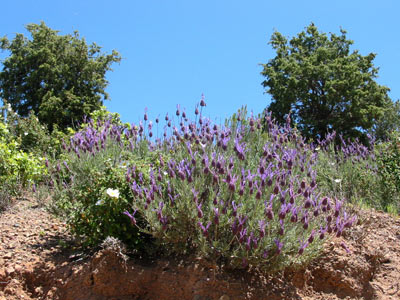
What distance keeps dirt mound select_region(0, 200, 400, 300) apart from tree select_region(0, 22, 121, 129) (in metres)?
18.7

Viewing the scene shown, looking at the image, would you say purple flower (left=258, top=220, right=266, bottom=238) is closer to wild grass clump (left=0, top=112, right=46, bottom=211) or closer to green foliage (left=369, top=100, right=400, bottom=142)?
wild grass clump (left=0, top=112, right=46, bottom=211)

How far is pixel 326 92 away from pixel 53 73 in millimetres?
14446

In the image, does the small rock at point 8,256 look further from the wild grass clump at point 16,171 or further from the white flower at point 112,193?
the wild grass clump at point 16,171

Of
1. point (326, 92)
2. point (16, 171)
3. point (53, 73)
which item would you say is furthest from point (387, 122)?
point (16, 171)

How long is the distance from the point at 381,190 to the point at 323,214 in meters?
2.81

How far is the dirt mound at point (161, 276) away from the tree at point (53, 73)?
18668mm

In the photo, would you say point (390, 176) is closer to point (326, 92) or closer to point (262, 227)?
point (262, 227)

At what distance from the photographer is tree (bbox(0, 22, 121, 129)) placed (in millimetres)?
23203

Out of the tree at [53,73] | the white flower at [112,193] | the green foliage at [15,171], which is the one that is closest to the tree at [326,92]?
the tree at [53,73]

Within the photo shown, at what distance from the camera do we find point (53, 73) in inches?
934

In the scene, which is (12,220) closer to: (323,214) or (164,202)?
(164,202)

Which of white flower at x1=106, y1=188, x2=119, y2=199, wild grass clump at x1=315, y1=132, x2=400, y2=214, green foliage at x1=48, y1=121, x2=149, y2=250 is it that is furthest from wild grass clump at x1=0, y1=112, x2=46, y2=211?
wild grass clump at x1=315, y1=132, x2=400, y2=214

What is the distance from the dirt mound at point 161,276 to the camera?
3803 millimetres

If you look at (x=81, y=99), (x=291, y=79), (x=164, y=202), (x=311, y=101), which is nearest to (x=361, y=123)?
(x=311, y=101)
